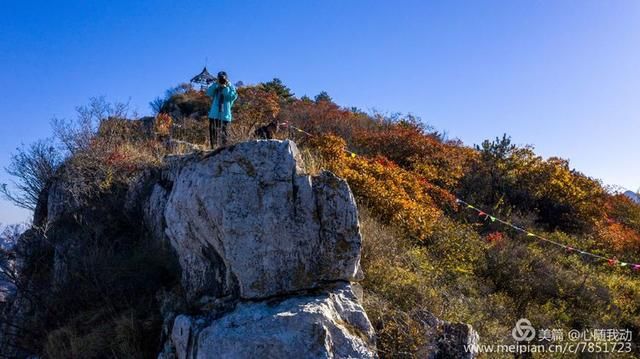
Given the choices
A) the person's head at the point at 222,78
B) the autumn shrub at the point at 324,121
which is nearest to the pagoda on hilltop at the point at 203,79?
the autumn shrub at the point at 324,121

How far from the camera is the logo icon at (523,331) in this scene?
21.7 ft

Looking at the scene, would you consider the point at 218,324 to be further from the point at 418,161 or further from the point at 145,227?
the point at 418,161

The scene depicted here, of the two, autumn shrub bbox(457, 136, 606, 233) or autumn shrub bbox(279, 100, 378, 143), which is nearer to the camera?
autumn shrub bbox(457, 136, 606, 233)

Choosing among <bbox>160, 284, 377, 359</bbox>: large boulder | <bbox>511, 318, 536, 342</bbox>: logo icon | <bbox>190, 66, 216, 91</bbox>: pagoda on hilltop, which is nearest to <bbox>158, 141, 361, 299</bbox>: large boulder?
<bbox>160, 284, 377, 359</bbox>: large boulder

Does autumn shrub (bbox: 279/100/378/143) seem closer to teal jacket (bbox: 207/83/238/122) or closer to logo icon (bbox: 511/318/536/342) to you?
teal jacket (bbox: 207/83/238/122)

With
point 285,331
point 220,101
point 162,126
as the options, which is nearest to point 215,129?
point 220,101

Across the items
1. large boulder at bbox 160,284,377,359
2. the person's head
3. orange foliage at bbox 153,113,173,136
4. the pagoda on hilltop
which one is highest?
the pagoda on hilltop

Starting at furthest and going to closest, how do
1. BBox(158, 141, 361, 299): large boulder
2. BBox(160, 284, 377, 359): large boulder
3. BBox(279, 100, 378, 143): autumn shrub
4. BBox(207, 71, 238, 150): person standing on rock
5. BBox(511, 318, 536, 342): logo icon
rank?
BBox(279, 100, 378, 143): autumn shrub < BBox(207, 71, 238, 150): person standing on rock < BBox(511, 318, 536, 342): logo icon < BBox(158, 141, 361, 299): large boulder < BBox(160, 284, 377, 359): large boulder

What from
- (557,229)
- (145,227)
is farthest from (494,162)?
(145,227)

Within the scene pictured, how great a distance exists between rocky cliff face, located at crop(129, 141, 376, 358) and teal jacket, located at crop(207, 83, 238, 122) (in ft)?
9.24

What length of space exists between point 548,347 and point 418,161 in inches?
280

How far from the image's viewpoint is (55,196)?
9.43m

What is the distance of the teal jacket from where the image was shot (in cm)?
811

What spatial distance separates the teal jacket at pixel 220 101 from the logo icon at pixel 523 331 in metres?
5.97
